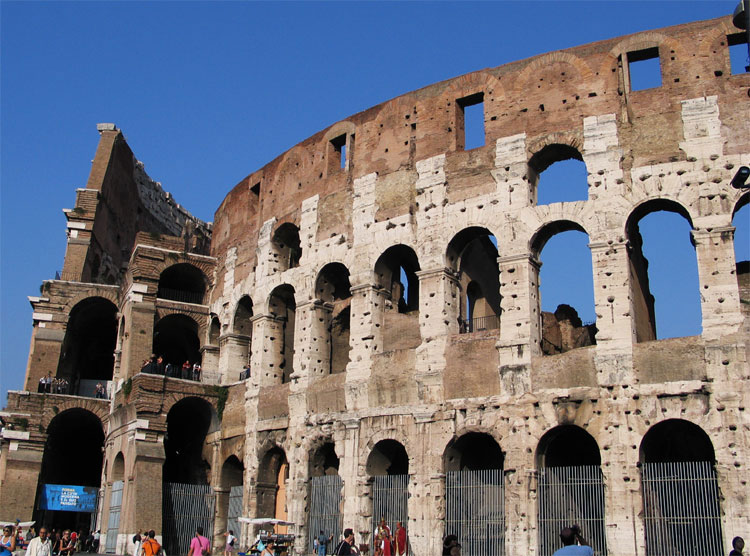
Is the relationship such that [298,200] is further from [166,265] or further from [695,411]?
[695,411]

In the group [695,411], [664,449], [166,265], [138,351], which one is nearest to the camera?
[695,411]

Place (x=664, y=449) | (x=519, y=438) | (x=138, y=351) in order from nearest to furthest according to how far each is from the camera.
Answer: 1. (x=519, y=438)
2. (x=664, y=449)
3. (x=138, y=351)

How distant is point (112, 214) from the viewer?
1265 inches

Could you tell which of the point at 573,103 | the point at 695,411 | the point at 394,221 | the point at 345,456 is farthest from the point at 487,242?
the point at 695,411

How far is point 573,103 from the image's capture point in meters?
17.3

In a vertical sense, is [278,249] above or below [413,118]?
below

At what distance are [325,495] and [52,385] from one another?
36.9 ft

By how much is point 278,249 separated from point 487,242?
5422 mm

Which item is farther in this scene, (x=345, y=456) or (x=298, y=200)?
(x=298, y=200)

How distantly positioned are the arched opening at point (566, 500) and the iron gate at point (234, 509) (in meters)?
8.36

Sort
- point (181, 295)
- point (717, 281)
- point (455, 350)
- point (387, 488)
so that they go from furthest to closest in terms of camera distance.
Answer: point (181, 295)
point (387, 488)
point (455, 350)
point (717, 281)

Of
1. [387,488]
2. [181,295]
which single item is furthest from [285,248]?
[387,488]

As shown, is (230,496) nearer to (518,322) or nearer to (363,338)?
(363,338)

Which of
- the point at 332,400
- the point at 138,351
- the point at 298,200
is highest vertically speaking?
the point at 298,200
